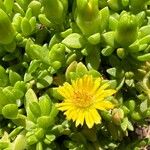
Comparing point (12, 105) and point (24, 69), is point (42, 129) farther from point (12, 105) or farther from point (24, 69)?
point (24, 69)

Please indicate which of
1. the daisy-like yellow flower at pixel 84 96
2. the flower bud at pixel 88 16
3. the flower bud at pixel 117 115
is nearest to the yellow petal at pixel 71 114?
the daisy-like yellow flower at pixel 84 96

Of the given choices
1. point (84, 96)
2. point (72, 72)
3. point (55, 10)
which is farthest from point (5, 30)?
point (84, 96)

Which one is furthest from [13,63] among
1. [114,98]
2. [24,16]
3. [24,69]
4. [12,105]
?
[114,98]

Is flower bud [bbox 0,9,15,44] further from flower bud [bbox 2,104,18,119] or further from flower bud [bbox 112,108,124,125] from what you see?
flower bud [bbox 112,108,124,125]

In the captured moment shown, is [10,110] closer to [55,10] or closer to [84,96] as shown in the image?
[84,96]

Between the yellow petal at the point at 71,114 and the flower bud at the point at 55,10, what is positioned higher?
the flower bud at the point at 55,10

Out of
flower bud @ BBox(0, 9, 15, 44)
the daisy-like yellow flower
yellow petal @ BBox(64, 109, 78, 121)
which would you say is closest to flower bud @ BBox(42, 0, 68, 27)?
flower bud @ BBox(0, 9, 15, 44)

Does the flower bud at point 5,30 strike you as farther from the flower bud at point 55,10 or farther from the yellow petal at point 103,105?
the yellow petal at point 103,105
